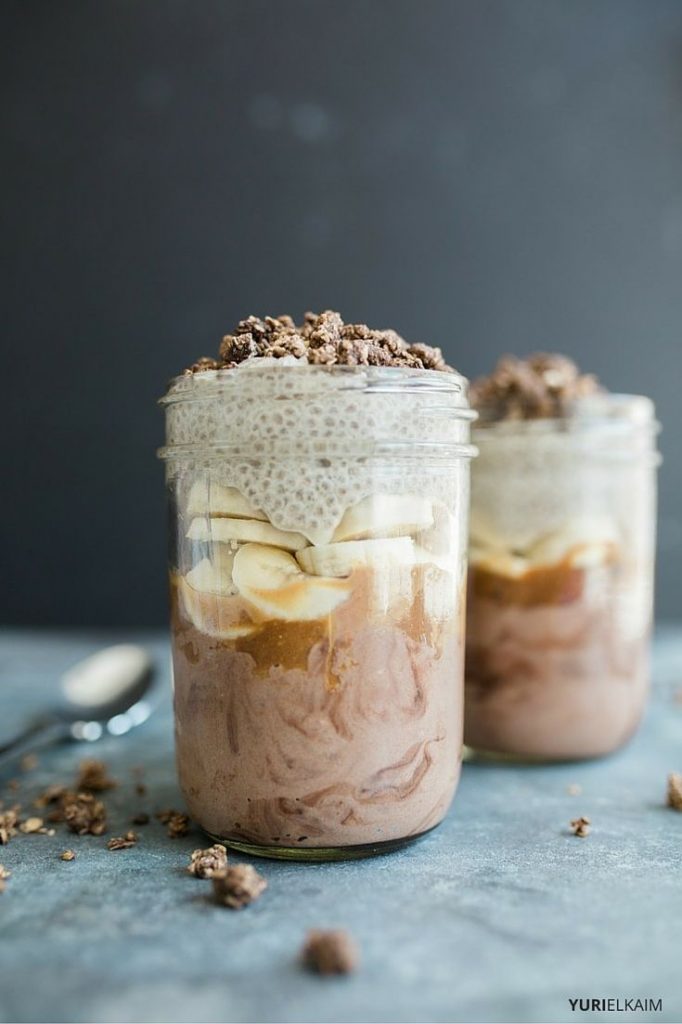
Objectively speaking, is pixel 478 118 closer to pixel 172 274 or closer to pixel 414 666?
pixel 172 274

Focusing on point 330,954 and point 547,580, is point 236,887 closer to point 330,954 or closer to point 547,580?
point 330,954

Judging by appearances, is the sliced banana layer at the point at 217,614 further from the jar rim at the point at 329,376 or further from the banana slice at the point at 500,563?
the banana slice at the point at 500,563

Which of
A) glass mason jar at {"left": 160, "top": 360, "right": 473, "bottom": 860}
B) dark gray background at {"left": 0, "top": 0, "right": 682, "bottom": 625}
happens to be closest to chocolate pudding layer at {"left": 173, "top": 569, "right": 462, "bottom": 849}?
glass mason jar at {"left": 160, "top": 360, "right": 473, "bottom": 860}

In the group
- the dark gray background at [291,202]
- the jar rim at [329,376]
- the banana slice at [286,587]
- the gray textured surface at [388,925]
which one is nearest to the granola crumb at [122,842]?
the gray textured surface at [388,925]

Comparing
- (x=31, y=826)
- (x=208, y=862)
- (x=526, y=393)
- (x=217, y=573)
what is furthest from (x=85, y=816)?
(x=526, y=393)

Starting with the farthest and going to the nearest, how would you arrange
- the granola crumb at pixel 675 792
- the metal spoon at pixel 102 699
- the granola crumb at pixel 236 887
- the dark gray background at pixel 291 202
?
the dark gray background at pixel 291 202 < the metal spoon at pixel 102 699 < the granola crumb at pixel 675 792 < the granola crumb at pixel 236 887

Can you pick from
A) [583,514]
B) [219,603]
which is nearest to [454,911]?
[219,603]
